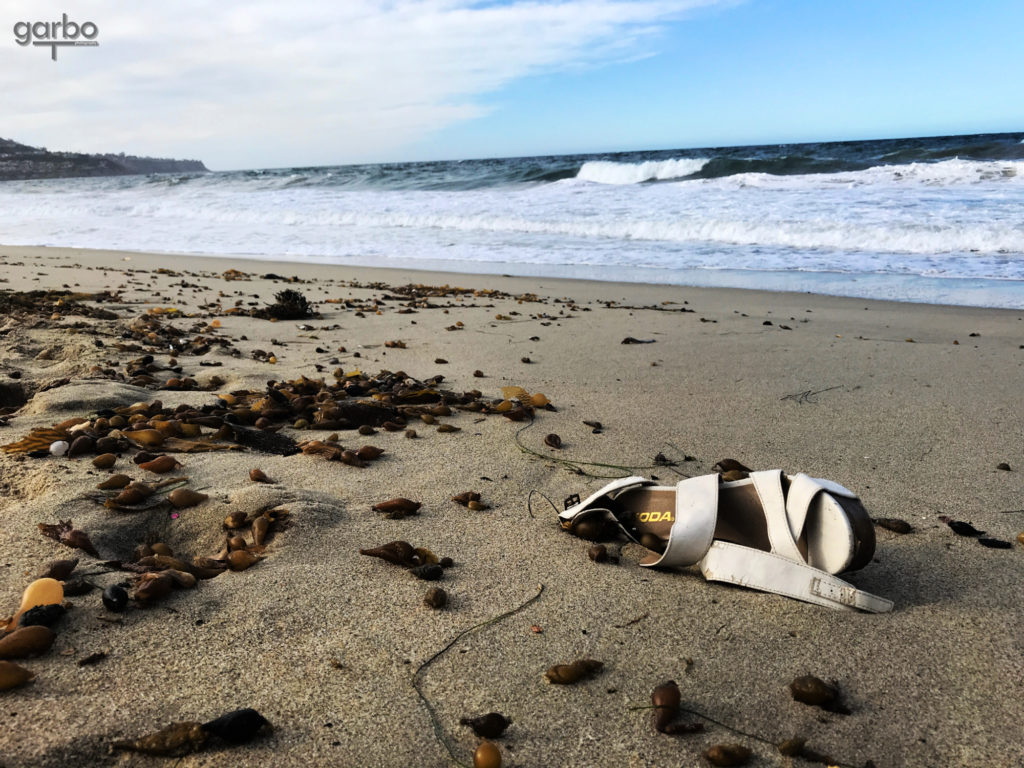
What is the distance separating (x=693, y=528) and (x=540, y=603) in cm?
40

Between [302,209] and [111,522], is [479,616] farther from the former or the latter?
[302,209]

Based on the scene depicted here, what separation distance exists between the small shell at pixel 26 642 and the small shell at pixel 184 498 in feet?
2.16

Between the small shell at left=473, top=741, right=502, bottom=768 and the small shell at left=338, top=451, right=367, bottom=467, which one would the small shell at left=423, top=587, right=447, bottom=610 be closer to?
the small shell at left=473, top=741, right=502, bottom=768

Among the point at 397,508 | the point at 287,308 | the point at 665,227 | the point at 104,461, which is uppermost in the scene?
the point at 665,227

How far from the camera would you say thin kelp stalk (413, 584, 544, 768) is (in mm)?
1183

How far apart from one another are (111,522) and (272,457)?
623 mm

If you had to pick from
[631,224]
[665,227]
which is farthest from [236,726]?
[631,224]

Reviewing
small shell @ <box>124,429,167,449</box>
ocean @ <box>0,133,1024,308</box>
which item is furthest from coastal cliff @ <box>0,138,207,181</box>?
small shell @ <box>124,429,167,449</box>

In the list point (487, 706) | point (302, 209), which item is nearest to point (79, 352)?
point (487, 706)

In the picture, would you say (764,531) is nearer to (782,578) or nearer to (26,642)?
(782,578)

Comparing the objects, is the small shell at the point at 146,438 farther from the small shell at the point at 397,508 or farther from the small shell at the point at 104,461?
the small shell at the point at 397,508

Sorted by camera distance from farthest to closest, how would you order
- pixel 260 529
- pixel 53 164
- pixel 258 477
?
1. pixel 53 164
2. pixel 258 477
3. pixel 260 529

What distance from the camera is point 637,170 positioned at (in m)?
27.2

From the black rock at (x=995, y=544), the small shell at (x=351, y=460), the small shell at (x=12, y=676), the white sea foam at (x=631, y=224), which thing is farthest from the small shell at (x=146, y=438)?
the white sea foam at (x=631, y=224)
